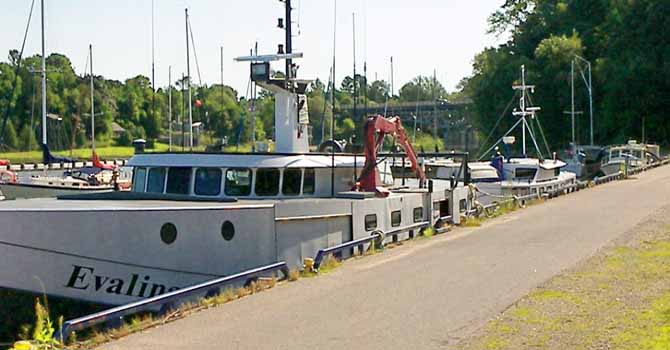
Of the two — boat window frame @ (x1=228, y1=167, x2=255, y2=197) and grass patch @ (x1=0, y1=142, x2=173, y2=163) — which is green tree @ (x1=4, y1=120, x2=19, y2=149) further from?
boat window frame @ (x1=228, y1=167, x2=255, y2=197)

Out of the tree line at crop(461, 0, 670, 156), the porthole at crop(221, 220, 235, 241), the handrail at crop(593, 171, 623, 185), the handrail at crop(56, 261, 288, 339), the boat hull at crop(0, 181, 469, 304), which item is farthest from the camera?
the tree line at crop(461, 0, 670, 156)

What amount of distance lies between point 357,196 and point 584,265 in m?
5.69

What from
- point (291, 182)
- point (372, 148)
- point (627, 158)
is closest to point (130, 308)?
point (291, 182)

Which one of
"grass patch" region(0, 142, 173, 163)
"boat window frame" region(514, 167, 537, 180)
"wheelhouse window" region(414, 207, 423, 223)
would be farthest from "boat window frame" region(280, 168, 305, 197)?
"grass patch" region(0, 142, 173, 163)

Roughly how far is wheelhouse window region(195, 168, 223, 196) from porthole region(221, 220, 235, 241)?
3.01 meters

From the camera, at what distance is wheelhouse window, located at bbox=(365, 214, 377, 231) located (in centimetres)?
2120

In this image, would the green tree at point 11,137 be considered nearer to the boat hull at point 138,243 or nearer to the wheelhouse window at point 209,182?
the wheelhouse window at point 209,182

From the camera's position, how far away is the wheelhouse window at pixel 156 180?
21.1 meters

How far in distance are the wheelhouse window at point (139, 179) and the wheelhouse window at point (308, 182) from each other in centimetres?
360

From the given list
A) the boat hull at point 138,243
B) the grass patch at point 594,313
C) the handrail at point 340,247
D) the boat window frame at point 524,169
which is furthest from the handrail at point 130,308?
the boat window frame at point 524,169

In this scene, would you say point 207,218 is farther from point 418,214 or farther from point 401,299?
point 418,214

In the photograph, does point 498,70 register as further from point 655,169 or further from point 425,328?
point 425,328

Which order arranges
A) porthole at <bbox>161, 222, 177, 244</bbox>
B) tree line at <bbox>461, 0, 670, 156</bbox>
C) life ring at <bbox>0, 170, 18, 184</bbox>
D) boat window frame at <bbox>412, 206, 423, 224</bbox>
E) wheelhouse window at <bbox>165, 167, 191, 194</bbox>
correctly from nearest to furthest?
1. porthole at <bbox>161, 222, 177, 244</bbox>
2. wheelhouse window at <bbox>165, 167, 191, 194</bbox>
3. boat window frame at <bbox>412, 206, 423, 224</bbox>
4. life ring at <bbox>0, 170, 18, 184</bbox>
5. tree line at <bbox>461, 0, 670, 156</bbox>

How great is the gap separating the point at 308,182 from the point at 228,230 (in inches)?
163
